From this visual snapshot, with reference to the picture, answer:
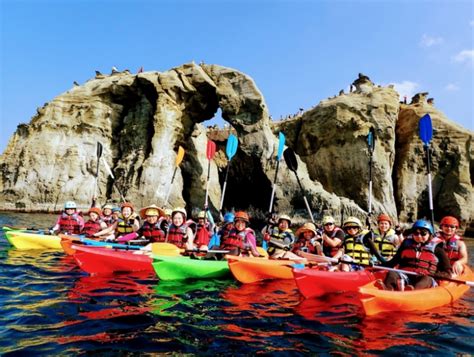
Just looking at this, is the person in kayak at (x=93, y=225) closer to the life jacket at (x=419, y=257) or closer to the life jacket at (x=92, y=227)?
the life jacket at (x=92, y=227)

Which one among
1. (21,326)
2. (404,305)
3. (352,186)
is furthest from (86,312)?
(352,186)

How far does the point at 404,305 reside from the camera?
16.9 feet

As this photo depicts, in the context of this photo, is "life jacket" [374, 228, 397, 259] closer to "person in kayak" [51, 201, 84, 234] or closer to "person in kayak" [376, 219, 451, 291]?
"person in kayak" [376, 219, 451, 291]

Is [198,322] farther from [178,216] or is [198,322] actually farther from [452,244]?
[452,244]

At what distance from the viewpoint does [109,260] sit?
733 centimetres

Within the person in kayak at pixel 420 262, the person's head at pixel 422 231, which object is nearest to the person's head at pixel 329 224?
the person in kayak at pixel 420 262

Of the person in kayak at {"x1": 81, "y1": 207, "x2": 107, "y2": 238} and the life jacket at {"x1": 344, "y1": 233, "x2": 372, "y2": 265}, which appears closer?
the life jacket at {"x1": 344, "y1": 233, "x2": 372, "y2": 265}

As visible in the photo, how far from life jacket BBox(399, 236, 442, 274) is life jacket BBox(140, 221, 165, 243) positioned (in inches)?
203

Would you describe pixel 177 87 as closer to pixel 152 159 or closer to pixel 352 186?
pixel 152 159

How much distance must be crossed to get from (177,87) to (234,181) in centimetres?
795

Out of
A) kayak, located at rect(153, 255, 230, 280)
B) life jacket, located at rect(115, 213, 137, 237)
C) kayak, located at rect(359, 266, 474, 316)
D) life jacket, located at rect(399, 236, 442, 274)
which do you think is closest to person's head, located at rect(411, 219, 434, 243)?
life jacket, located at rect(399, 236, 442, 274)

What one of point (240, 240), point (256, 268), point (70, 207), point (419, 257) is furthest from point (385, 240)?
point (70, 207)

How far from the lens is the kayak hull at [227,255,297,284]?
23.9 ft

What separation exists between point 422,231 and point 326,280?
164 cm
